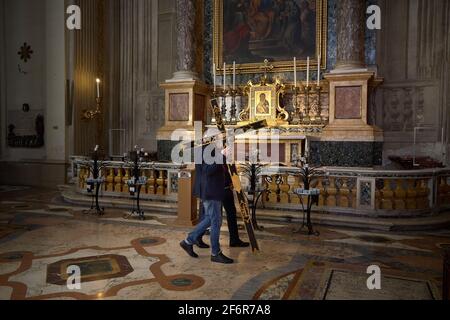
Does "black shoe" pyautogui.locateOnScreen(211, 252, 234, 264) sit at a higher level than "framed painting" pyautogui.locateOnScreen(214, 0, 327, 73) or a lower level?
lower

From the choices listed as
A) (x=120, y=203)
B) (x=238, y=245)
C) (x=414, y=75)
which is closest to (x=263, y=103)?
(x=414, y=75)

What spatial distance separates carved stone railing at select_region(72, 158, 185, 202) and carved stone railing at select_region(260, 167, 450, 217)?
2025 millimetres

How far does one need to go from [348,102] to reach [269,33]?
3415 mm

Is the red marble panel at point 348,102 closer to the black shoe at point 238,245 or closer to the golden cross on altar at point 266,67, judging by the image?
the golden cross on altar at point 266,67

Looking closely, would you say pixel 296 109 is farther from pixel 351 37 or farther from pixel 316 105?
pixel 351 37

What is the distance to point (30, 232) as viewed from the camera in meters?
5.98

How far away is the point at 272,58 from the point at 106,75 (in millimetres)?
5567

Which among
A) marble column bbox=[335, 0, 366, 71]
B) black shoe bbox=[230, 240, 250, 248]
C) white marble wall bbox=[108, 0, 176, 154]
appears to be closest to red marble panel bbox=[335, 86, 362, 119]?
marble column bbox=[335, 0, 366, 71]

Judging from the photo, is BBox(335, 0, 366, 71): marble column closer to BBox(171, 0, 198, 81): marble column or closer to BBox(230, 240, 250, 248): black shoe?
BBox(171, 0, 198, 81): marble column

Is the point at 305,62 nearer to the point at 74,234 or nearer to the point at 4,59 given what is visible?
the point at 74,234

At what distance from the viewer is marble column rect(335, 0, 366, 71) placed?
30.2 feet

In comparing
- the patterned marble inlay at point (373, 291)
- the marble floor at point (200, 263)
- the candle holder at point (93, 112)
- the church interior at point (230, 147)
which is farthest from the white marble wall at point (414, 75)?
the candle holder at point (93, 112)

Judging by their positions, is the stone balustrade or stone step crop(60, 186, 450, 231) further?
the stone balustrade

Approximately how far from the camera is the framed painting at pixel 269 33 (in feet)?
34.7
